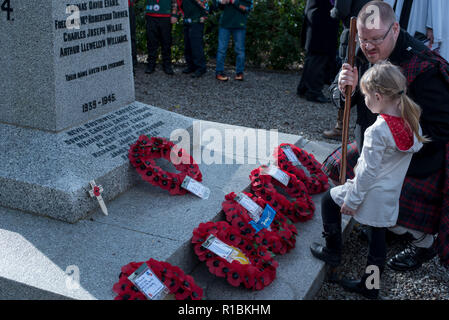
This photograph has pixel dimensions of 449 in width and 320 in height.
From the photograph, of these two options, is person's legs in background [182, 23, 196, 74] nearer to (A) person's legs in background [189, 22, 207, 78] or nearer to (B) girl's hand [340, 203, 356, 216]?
(A) person's legs in background [189, 22, 207, 78]

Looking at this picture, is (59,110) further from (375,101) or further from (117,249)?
(375,101)

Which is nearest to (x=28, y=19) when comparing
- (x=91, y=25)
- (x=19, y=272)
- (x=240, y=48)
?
(x=91, y=25)

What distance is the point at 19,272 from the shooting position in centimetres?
258

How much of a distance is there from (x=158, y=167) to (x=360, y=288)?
1.60 m

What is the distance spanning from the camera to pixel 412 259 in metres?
3.22

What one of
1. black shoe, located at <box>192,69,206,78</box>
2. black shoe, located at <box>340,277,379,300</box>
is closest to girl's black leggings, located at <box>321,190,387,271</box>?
black shoe, located at <box>340,277,379,300</box>

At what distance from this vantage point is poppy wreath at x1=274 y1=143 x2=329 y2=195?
3832 mm

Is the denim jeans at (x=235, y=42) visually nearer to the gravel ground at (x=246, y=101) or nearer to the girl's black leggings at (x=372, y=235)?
the gravel ground at (x=246, y=101)

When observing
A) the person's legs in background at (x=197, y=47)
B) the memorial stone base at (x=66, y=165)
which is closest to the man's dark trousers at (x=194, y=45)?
the person's legs in background at (x=197, y=47)

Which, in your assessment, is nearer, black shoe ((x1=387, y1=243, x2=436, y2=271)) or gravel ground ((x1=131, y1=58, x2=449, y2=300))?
black shoe ((x1=387, y1=243, x2=436, y2=271))

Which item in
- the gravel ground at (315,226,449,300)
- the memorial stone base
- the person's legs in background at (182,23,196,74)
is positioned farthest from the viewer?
the person's legs in background at (182,23,196,74)

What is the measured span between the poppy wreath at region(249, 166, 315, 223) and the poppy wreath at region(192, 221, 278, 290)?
551mm

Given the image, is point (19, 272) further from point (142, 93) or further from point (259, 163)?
point (142, 93)

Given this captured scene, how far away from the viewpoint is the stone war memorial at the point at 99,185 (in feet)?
8.82
